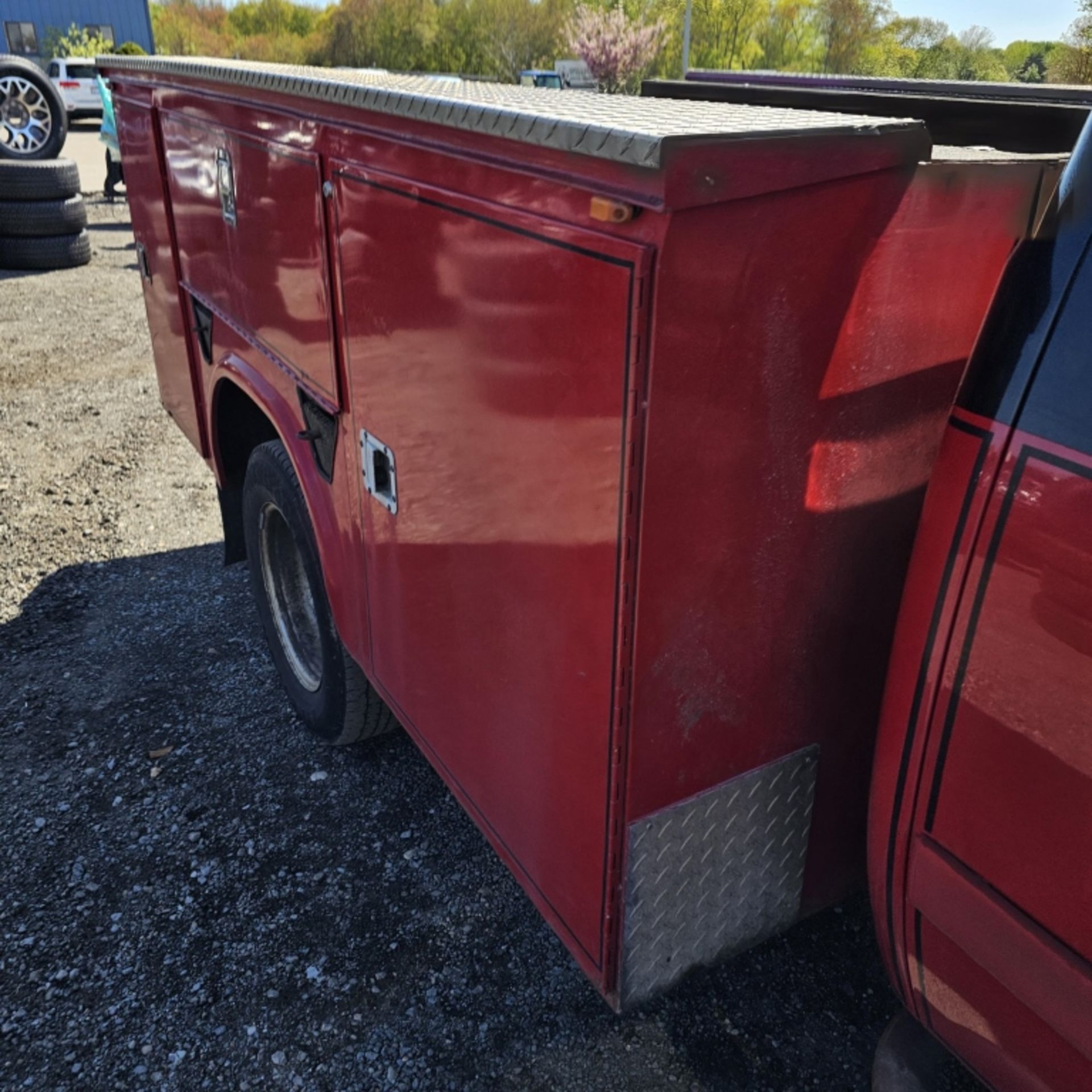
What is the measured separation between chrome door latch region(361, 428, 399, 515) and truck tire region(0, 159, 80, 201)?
29.2 ft

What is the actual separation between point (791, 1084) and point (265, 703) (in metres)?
2.14

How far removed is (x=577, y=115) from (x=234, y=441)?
261 centimetres

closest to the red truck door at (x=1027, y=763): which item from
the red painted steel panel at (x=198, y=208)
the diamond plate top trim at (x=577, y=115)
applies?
the diamond plate top trim at (x=577, y=115)

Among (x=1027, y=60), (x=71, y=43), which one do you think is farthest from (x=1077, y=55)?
(x=71, y=43)

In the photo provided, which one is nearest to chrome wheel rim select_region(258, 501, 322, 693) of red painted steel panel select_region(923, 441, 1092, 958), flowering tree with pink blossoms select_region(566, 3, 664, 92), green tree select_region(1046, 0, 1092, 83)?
red painted steel panel select_region(923, 441, 1092, 958)

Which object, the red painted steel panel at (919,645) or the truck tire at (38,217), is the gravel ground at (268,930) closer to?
the red painted steel panel at (919,645)

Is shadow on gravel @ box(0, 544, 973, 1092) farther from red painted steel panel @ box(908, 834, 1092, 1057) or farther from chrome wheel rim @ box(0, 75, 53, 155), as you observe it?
chrome wheel rim @ box(0, 75, 53, 155)

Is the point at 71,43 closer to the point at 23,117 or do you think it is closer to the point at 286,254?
the point at 23,117

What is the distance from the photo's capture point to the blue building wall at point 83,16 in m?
33.2

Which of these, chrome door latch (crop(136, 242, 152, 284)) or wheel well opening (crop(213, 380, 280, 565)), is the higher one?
chrome door latch (crop(136, 242, 152, 284))

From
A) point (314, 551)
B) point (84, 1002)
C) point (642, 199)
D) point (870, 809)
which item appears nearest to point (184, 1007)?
point (84, 1002)

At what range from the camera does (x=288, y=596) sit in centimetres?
333

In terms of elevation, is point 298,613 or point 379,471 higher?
point 379,471

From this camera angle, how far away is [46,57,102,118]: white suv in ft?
71.1
